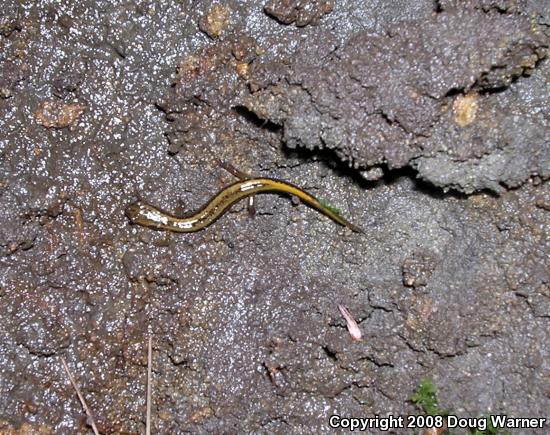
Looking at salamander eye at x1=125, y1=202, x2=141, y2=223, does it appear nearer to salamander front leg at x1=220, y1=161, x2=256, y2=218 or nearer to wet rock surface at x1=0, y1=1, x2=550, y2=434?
wet rock surface at x1=0, y1=1, x2=550, y2=434

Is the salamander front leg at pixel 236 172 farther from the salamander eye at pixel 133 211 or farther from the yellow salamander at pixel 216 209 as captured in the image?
the salamander eye at pixel 133 211

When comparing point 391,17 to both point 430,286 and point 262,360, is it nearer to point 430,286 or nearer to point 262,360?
point 430,286

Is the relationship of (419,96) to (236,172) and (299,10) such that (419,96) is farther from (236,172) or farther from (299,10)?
(236,172)

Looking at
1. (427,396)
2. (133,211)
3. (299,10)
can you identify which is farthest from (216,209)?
(427,396)

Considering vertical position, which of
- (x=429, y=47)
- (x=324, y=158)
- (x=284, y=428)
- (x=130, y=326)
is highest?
(x=429, y=47)

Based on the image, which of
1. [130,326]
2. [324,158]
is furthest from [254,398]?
[324,158]

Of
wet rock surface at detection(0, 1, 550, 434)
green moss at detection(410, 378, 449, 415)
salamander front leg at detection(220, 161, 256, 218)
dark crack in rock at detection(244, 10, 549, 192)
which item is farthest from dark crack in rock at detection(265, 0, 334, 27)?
green moss at detection(410, 378, 449, 415)

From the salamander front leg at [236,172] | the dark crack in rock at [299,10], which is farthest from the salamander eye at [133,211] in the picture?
the dark crack in rock at [299,10]
